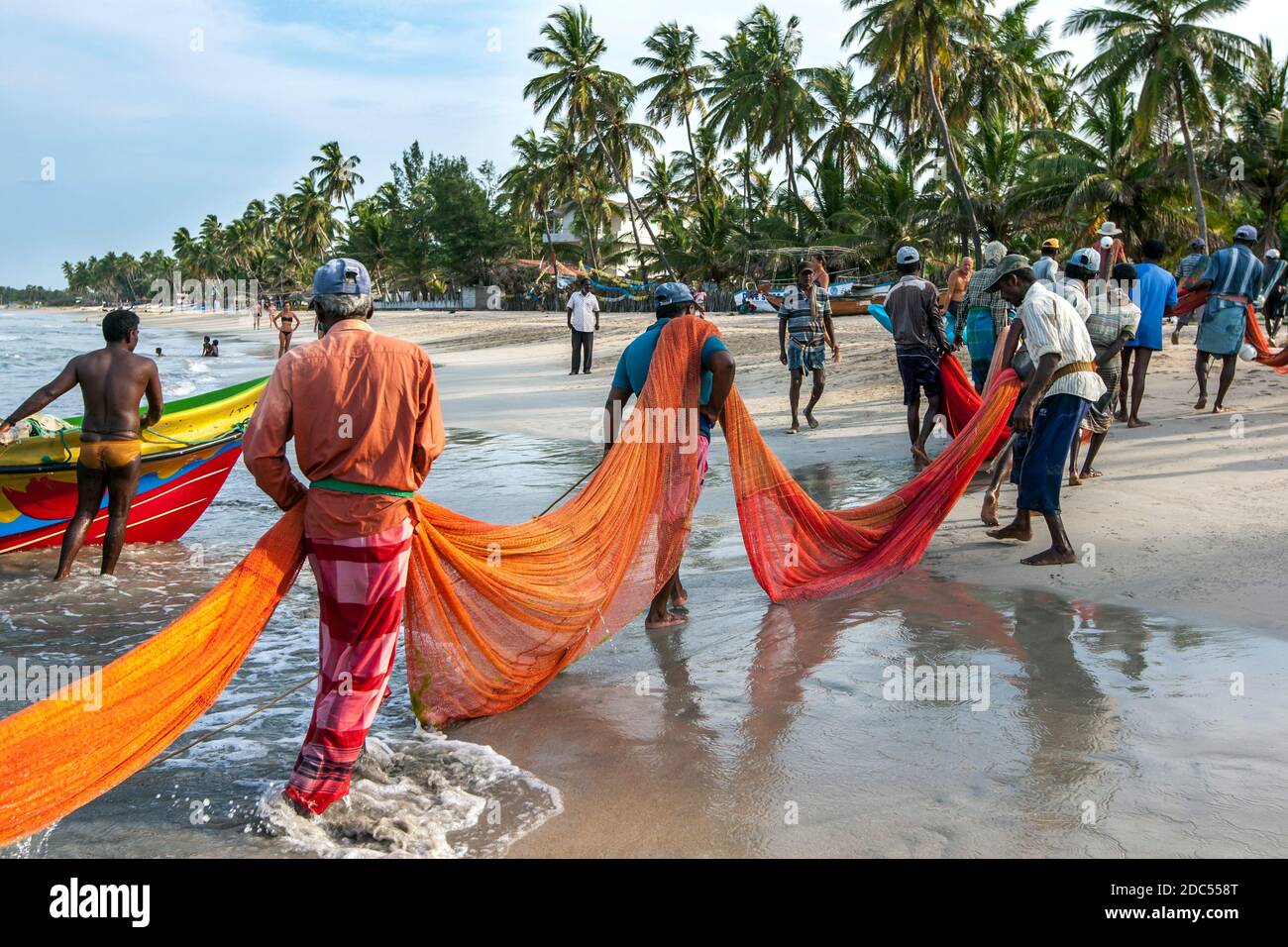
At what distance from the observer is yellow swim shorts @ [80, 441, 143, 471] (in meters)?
6.14

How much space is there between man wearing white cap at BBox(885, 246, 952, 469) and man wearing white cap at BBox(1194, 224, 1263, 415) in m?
2.96

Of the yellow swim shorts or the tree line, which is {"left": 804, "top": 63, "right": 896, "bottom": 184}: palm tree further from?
the yellow swim shorts

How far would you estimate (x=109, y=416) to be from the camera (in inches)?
241

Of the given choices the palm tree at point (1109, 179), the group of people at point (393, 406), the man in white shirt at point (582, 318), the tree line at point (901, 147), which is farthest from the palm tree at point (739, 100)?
the group of people at point (393, 406)

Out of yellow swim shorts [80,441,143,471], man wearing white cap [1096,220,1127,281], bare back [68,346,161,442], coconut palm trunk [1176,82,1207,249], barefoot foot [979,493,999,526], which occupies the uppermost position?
coconut palm trunk [1176,82,1207,249]

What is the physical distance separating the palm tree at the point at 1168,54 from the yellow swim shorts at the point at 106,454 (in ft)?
89.2

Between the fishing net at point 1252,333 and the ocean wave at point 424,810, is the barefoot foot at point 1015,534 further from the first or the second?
the fishing net at point 1252,333

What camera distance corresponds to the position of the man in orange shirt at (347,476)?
3.05 meters

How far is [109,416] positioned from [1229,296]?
9.14 meters

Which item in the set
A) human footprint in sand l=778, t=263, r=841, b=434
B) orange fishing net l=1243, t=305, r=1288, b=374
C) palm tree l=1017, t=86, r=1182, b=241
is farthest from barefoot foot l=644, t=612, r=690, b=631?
palm tree l=1017, t=86, r=1182, b=241

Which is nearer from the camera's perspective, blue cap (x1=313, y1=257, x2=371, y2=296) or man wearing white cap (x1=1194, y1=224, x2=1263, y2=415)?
blue cap (x1=313, y1=257, x2=371, y2=296)

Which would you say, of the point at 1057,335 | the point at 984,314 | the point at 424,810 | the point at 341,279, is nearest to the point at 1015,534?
the point at 1057,335

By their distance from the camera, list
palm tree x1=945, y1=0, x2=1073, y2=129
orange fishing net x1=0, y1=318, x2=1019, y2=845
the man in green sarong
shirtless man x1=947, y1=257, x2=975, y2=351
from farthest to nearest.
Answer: palm tree x1=945, y1=0, x2=1073, y2=129 → shirtless man x1=947, y1=257, x2=975, y2=351 → the man in green sarong → orange fishing net x1=0, y1=318, x2=1019, y2=845
